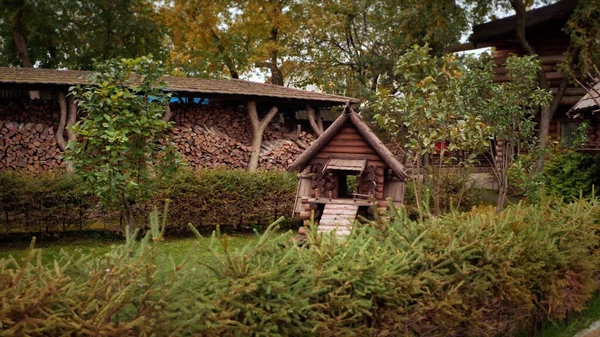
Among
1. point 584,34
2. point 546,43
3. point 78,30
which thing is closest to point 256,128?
point 584,34

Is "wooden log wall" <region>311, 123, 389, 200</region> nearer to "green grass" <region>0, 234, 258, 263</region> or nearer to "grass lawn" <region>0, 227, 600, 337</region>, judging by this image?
"grass lawn" <region>0, 227, 600, 337</region>

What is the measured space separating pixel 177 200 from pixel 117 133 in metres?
4.50

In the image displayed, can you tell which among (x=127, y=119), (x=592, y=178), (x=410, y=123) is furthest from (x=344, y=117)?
(x=592, y=178)

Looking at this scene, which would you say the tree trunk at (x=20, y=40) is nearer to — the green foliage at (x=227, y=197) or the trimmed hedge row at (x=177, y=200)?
the trimmed hedge row at (x=177, y=200)

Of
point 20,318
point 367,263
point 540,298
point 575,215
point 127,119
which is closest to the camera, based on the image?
point 20,318

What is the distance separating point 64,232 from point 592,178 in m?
12.7

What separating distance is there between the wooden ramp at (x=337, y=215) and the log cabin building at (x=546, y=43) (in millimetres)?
15014

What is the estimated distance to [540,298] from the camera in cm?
646

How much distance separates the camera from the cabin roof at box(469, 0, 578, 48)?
73.5 feet

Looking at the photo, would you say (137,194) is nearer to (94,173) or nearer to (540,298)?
(94,173)

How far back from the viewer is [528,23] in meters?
22.8

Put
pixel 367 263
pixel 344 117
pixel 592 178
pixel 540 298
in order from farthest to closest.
Result: pixel 592 178, pixel 344 117, pixel 540 298, pixel 367 263

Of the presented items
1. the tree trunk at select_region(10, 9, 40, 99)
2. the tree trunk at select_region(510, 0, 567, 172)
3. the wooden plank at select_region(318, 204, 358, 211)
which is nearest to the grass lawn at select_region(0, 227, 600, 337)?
the wooden plank at select_region(318, 204, 358, 211)

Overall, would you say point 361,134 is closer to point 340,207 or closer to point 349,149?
point 349,149
